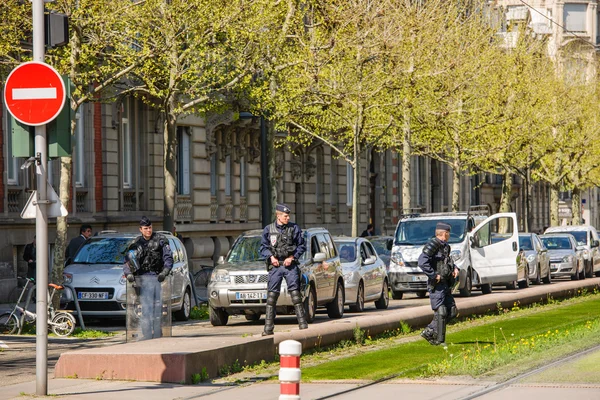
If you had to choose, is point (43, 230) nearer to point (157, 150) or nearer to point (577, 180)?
point (157, 150)

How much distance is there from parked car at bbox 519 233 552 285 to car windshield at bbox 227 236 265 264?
51.9ft

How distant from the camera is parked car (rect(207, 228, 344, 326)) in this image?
22.3 m

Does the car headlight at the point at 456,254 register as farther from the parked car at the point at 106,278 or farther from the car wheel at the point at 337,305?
the parked car at the point at 106,278

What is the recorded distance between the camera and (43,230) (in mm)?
12555

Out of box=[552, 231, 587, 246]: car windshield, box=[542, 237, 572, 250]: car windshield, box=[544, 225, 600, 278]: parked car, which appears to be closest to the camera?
box=[542, 237, 572, 250]: car windshield

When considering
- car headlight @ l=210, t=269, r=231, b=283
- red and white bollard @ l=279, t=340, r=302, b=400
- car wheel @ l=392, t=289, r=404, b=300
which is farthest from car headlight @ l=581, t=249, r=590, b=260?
red and white bollard @ l=279, t=340, r=302, b=400

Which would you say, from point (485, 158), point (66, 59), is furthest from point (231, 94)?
point (485, 158)

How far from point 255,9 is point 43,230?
49.6ft

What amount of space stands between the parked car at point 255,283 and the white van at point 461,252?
741 centimetres

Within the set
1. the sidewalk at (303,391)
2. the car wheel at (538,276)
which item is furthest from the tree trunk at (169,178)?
the sidewalk at (303,391)

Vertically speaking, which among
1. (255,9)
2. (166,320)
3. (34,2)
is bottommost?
(166,320)

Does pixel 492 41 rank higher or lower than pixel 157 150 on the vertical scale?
higher

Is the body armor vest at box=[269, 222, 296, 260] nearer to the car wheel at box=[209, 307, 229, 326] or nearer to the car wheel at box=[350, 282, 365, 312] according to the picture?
the car wheel at box=[209, 307, 229, 326]

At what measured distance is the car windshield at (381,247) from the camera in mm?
37812
